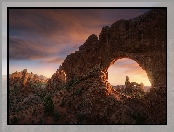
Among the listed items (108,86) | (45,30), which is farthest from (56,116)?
(45,30)

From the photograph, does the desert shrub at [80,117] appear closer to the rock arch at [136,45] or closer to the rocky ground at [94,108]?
A: the rocky ground at [94,108]

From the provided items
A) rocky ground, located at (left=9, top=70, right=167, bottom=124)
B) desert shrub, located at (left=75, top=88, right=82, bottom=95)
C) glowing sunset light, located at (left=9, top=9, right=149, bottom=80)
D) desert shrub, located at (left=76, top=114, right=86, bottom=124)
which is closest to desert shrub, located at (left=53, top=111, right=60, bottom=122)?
rocky ground, located at (left=9, top=70, right=167, bottom=124)

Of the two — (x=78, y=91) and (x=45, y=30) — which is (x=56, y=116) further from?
(x=45, y=30)

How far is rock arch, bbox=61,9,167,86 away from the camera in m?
14.6

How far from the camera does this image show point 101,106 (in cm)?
1092

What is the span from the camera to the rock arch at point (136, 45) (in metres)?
14.6

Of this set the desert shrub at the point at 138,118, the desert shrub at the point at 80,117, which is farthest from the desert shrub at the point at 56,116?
the desert shrub at the point at 138,118

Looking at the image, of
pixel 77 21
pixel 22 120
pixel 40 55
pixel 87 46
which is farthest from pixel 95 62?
pixel 22 120

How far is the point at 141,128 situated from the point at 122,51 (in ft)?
29.2

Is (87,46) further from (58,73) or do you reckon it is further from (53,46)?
(53,46)

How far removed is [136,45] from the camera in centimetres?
1642

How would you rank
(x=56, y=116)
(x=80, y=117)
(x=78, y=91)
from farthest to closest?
(x=78, y=91), (x=56, y=116), (x=80, y=117)

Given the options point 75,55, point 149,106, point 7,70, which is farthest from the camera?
point 75,55

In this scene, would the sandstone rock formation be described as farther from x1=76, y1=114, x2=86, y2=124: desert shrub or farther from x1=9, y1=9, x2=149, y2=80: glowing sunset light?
x1=9, y1=9, x2=149, y2=80: glowing sunset light
